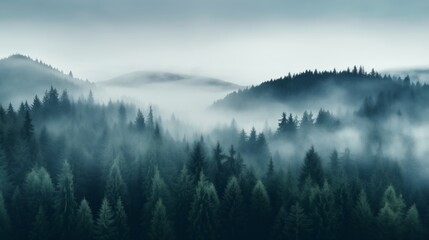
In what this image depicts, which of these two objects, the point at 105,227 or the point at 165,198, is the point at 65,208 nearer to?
the point at 105,227

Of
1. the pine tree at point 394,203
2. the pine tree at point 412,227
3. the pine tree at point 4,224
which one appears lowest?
the pine tree at point 412,227

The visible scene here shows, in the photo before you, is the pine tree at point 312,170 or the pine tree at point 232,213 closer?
the pine tree at point 232,213

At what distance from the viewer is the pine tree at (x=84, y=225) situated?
96.1 metres

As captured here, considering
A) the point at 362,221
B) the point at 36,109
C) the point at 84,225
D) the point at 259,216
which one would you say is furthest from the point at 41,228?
the point at 36,109

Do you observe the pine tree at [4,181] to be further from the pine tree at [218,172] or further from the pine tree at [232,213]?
the pine tree at [218,172]

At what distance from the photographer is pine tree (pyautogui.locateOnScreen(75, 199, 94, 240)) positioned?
96062 mm

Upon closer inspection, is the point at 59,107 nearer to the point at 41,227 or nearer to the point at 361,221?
the point at 41,227

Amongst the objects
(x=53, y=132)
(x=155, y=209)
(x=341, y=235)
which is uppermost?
(x=53, y=132)

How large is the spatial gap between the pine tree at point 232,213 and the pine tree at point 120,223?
16878 mm

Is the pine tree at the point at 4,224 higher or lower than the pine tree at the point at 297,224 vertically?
higher

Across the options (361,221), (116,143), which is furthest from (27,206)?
(361,221)

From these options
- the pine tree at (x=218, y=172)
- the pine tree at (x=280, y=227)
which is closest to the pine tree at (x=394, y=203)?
the pine tree at (x=280, y=227)

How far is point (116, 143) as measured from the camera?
133125 mm

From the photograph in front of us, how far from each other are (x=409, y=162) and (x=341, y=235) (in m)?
79.8
